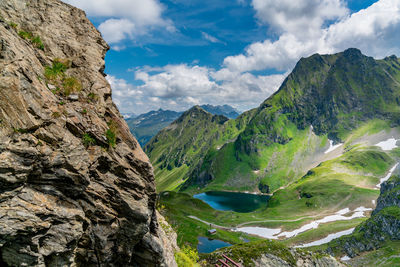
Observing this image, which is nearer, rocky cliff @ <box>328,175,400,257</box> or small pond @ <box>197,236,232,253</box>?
small pond @ <box>197,236,232,253</box>

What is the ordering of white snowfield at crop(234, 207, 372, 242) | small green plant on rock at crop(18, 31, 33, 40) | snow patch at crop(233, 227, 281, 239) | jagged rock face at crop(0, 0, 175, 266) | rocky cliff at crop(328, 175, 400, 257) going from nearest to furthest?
jagged rock face at crop(0, 0, 175, 266) → small green plant on rock at crop(18, 31, 33, 40) → rocky cliff at crop(328, 175, 400, 257) → snow patch at crop(233, 227, 281, 239) → white snowfield at crop(234, 207, 372, 242)

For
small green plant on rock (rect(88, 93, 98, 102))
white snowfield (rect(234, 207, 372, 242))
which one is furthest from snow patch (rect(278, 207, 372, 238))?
small green plant on rock (rect(88, 93, 98, 102))

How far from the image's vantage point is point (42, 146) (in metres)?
12.2

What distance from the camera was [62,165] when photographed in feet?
41.8

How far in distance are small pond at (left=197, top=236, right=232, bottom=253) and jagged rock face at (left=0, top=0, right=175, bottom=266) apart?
293 ft

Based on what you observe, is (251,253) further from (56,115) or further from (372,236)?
(372,236)

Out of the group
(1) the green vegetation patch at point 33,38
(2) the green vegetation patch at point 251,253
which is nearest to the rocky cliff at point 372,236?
(2) the green vegetation patch at point 251,253

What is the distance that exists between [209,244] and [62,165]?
107036 millimetres

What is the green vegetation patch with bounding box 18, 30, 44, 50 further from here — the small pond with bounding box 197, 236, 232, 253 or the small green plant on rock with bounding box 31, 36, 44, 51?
the small pond with bounding box 197, 236, 232, 253

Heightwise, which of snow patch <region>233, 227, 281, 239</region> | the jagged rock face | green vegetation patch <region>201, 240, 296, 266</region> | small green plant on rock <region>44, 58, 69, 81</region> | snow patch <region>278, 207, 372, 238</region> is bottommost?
snow patch <region>278, 207, 372, 238</region>

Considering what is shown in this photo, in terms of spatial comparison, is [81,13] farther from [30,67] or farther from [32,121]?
[32,121]

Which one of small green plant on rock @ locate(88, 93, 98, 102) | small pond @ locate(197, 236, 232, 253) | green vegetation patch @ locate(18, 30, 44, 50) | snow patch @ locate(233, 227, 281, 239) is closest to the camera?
green vegetation patch @ locate(18, 30, 44, 50)

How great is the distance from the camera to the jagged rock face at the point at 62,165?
11.1 metres

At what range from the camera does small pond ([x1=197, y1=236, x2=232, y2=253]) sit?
98.9 m
